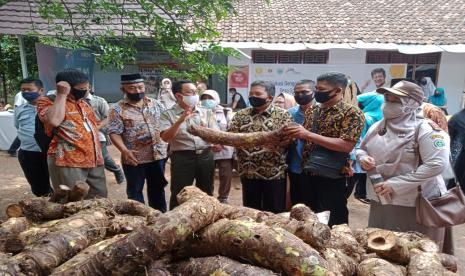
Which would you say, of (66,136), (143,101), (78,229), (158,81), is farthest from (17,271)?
(158,81)

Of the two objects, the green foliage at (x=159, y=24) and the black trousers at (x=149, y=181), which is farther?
the black trousers at (x=149, y=181)

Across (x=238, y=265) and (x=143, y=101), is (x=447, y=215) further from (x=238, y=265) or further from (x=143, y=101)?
(x=143, y=101)

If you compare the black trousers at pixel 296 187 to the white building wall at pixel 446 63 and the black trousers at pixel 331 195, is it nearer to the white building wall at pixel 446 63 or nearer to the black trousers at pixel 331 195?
the black trousers at pixel 331 195

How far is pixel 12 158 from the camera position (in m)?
8.59

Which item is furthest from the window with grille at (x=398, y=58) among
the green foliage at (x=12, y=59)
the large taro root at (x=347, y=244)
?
the green foliage at (x=12, y=59)

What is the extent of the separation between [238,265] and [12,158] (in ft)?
28.1

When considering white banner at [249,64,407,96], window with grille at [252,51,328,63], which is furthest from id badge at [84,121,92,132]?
window with grille at [252,51,328,63]

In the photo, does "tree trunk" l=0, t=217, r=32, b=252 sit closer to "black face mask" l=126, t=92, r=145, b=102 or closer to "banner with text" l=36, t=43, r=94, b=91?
"black face mask" l=126, t=92, r=145, b=102

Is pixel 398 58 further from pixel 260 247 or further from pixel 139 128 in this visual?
pixel 260 247

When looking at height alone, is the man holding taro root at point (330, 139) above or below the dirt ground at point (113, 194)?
above

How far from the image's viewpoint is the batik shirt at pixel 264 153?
3619 millimetres

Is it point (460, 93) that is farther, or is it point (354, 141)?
point (460, 93)

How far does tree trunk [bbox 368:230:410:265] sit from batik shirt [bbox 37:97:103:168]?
2634 mm

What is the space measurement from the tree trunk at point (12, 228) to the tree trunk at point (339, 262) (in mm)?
1990
